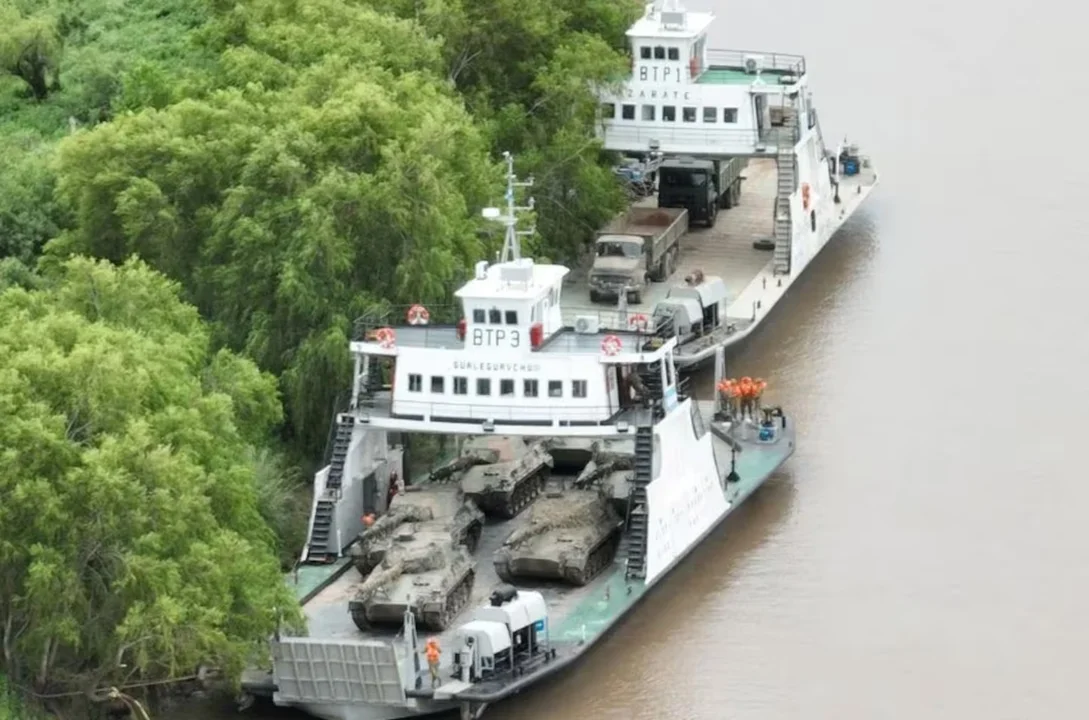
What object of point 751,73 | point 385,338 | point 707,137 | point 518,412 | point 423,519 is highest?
point 751,73

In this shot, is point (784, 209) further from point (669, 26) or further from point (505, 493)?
point (505, 493)

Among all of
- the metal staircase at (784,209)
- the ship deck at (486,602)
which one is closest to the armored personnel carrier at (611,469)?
the ship deck at (486,602)

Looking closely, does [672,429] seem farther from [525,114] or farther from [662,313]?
[525,114]

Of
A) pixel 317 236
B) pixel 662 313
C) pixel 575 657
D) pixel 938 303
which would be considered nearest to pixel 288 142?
pixel 317 236

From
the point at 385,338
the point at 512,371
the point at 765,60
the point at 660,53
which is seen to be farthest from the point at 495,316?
the point at 765,60

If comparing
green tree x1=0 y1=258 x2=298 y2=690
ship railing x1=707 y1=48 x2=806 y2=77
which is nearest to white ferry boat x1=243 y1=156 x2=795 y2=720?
green tree x1=0 y1=258 x2=298 y2=690

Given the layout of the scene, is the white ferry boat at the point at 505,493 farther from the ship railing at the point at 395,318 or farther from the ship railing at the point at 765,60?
the ship railing at the point at 765,60
